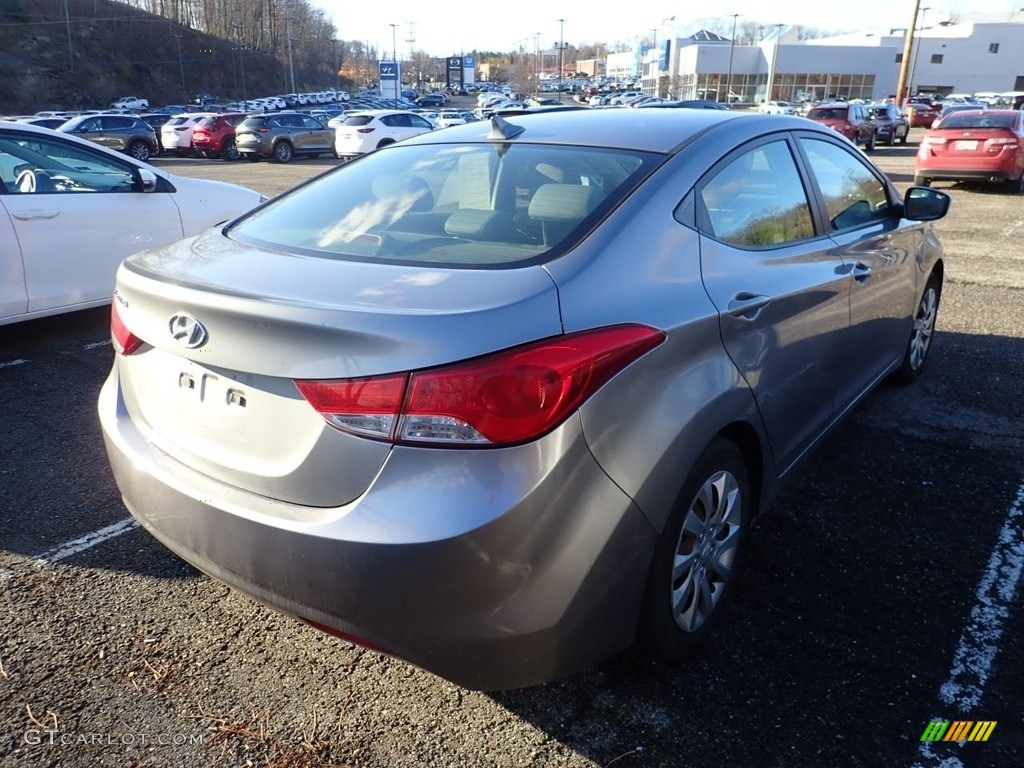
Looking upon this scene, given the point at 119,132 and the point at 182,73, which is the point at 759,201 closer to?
the point at 119,132

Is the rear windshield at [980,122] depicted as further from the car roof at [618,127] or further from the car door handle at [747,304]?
the car door handle at [747,304]

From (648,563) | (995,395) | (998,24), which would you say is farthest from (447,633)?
(998,24)

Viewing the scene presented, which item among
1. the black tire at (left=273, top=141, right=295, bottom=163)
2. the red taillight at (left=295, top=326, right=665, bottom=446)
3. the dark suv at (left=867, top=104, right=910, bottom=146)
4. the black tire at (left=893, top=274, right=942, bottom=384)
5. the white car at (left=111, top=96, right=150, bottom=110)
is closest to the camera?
the red taillight at (left=295, top=326, right=665, bottom=446)

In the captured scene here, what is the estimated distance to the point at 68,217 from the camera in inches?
228

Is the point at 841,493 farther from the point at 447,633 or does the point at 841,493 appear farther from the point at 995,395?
the point at 447,633

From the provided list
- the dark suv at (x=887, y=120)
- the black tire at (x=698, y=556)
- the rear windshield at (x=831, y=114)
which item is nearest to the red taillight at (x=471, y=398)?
the black tire at (x=698, y=556)

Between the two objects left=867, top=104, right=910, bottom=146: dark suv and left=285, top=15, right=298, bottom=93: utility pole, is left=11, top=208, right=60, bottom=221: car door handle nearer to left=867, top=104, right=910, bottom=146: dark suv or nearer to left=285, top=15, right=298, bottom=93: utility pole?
left=867, top=104, right=910, bottom=146: dark suv

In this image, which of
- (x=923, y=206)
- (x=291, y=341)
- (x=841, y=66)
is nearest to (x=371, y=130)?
(x=923, y=206)

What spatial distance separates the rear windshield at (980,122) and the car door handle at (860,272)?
14785mm

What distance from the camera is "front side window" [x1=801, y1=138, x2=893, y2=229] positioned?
3.58 m

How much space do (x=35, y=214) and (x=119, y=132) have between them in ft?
81.4

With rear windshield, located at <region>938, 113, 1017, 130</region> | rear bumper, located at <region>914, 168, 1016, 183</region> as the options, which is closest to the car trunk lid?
rear bumper, located at <region>914, 168, 1016, 183</region>

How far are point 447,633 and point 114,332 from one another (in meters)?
1.50

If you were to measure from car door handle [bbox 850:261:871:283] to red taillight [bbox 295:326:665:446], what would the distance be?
2.06 meters
